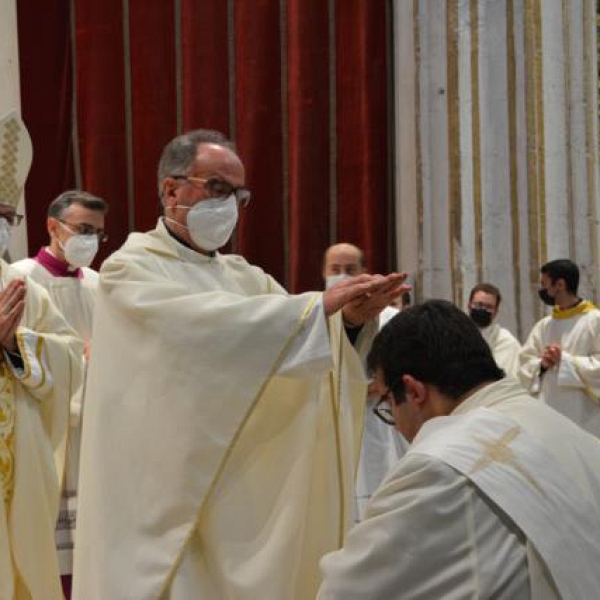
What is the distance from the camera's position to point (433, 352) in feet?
7.73

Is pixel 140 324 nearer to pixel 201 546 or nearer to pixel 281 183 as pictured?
pixel 201 546

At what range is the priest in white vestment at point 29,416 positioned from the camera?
4578 millimetres

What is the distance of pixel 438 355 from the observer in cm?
236

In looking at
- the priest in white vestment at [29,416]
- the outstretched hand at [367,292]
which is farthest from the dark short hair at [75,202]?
the outstretched hand at [367,292]

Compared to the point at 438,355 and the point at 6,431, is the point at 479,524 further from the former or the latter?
the point at 6,431

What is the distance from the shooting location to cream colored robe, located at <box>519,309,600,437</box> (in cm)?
732

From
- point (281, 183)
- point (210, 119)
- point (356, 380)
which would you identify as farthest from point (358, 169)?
point (356, 380)

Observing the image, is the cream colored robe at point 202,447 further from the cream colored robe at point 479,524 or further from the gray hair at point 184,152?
the cream colored robe at point 479,524

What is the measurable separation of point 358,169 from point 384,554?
20.6 ft

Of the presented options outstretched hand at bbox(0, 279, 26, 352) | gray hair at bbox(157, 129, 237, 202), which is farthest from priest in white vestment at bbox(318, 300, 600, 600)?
outstretched hand at bbox(0, 279, 26, 352)

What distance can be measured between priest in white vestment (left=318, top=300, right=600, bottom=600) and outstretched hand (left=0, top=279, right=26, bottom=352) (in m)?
2.42

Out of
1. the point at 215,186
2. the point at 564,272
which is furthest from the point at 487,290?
the point at 215,186

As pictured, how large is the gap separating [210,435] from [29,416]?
139cm

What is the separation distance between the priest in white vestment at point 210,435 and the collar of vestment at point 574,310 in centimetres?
392
